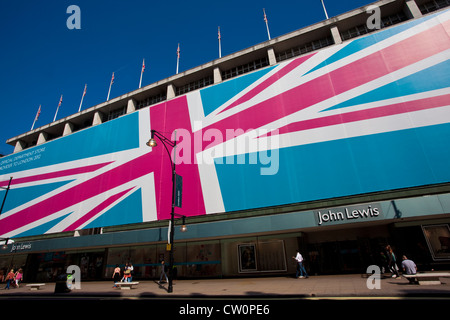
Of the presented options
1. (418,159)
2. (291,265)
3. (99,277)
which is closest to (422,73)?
(418,159)

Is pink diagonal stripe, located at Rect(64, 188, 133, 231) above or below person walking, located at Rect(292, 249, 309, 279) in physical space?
above

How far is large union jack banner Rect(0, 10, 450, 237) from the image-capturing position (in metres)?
15.6

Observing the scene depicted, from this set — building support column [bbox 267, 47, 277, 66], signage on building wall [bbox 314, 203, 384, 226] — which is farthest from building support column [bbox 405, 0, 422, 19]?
signage on building wall [bbox 314, 203, 384, 226]

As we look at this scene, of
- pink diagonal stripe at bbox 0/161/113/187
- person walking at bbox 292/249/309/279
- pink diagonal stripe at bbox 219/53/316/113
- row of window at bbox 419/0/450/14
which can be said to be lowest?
person walking at bbox 292/249/309/279

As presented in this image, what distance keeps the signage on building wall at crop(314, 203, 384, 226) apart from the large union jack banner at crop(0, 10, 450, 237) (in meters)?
1.57

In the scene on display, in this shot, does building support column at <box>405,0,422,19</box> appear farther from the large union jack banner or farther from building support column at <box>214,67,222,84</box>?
building support column at <box>214,67,222,84</box>

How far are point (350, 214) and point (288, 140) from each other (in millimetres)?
7142

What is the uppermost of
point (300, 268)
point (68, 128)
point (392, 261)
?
point (68, 128)

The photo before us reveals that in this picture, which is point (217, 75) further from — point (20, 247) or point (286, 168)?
point (20, 247)

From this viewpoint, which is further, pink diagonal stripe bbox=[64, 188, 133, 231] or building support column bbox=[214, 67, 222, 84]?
building support column bbox=[214, 67, 222, 84]

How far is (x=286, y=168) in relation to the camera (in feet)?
58.5

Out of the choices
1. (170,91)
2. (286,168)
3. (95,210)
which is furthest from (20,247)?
(286,168)

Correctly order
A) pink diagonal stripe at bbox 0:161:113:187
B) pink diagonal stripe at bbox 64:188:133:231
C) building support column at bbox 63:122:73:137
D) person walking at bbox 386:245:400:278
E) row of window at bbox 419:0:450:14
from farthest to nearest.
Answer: building support column at bbox 63:122:73:137 < pink diagonal stripe at bbox 0:161:113:187 < pink diagonal stripe at bbox 64:188:133:231 < row of window at bbox 419:0:450:14 < person walking at bbox 386:245:400:278

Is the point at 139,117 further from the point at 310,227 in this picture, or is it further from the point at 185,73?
the point at 310,227
